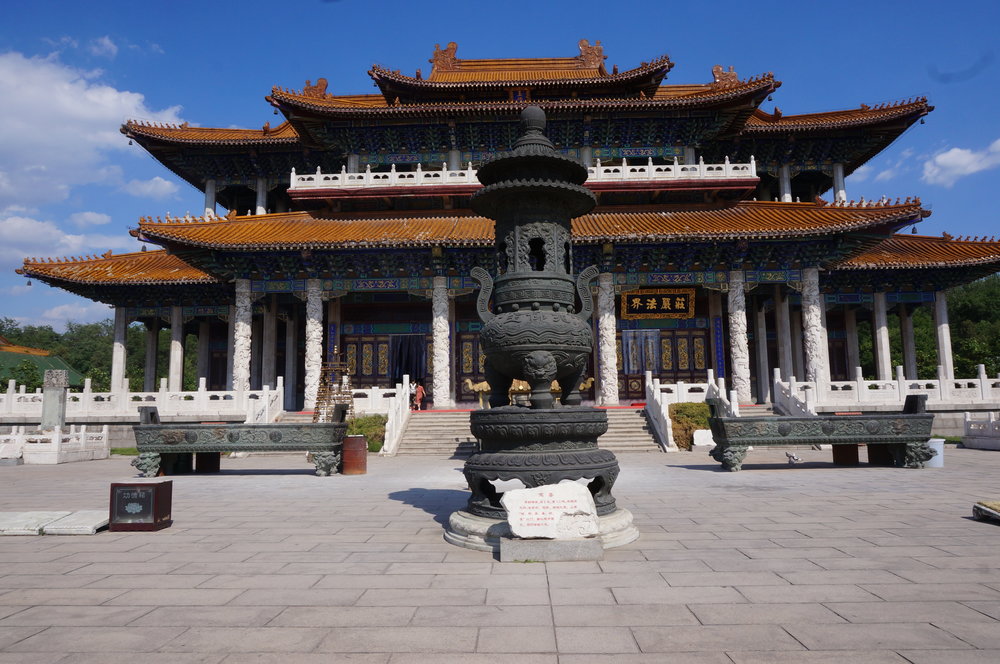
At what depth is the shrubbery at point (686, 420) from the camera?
14.9m

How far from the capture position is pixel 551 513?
15.6ft

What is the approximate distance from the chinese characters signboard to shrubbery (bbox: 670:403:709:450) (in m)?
5.75

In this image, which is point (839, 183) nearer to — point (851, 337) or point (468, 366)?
point (851, 337)

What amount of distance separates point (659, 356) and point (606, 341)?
3.19 metres

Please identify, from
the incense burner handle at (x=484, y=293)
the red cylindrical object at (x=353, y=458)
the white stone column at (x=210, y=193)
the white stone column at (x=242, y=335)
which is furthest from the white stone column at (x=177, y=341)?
the incense burner handle at (x=484, y=293)

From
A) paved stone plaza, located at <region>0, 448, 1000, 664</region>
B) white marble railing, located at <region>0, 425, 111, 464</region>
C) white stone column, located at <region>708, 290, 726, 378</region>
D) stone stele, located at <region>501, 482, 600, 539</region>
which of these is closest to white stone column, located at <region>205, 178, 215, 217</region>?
white marble railing, located at <region>0, 425, 111, 464</region>

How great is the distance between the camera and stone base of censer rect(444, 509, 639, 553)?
5051 mm

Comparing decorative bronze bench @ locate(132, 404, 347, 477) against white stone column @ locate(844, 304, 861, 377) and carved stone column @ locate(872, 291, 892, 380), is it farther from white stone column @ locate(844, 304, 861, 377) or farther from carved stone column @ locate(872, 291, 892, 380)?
white stone column @ locate(844, 304, 861, 377)

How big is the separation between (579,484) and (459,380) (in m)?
16.0

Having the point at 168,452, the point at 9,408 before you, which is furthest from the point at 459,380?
the point at 9,408

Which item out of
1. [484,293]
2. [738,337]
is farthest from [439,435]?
[484,293]

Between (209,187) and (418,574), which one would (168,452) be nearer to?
(418,574)

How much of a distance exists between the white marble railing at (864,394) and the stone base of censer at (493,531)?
11761 mm

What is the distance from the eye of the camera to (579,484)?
4930 mm
